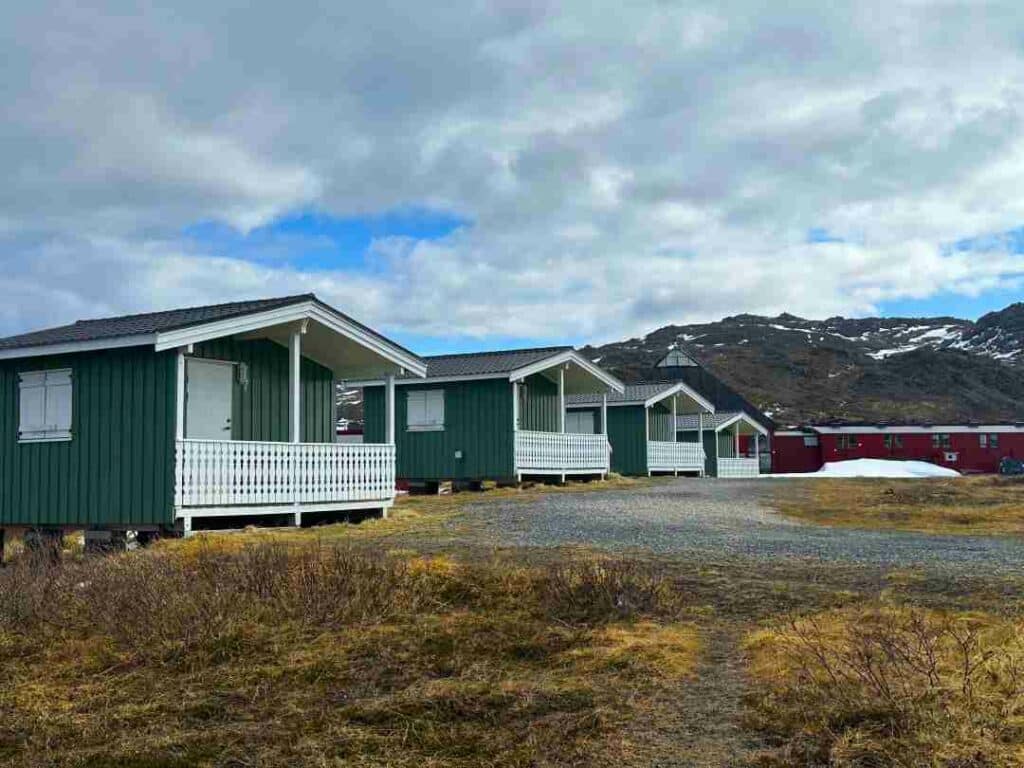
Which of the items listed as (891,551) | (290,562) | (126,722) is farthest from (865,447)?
(126,722)

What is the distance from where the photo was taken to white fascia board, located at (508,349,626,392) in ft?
77.7

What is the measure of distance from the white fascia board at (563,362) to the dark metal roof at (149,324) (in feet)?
24.9

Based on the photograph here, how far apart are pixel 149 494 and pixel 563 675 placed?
822 centimetres

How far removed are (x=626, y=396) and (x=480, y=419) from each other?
9318 millimetres

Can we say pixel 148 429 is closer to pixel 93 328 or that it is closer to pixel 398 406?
pixel 93 328

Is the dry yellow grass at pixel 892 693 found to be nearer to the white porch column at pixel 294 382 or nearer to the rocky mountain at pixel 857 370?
the white porch column at pixel 294 382

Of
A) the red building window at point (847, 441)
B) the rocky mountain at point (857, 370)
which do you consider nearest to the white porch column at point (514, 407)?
the red building window at point (847, 441)

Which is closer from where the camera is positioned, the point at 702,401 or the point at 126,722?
the point at 126,722

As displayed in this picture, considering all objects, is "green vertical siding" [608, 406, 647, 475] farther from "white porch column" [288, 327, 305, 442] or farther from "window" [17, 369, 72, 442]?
"window" [17, 369, 72, 442]

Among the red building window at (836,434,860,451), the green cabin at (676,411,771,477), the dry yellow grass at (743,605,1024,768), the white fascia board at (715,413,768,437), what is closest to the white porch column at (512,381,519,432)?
the green cabin at (676,411,771,477)

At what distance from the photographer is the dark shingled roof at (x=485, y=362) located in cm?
2384

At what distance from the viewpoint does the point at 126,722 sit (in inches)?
218

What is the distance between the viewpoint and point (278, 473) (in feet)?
45.2

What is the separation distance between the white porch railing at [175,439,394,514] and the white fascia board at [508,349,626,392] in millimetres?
8111
